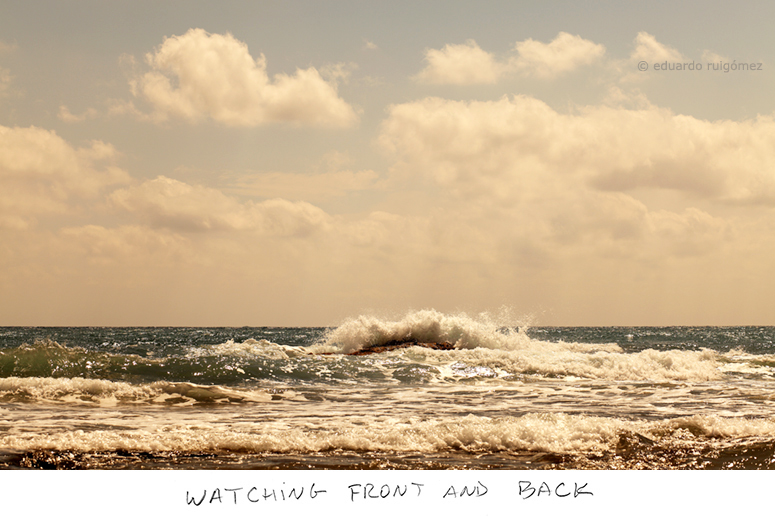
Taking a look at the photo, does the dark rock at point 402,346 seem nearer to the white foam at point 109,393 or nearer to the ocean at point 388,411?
the ocean at point 388,411

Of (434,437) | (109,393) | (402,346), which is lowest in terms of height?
(109,393)

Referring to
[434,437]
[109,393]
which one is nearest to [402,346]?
[109,393]

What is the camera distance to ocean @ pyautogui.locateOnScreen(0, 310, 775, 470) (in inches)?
241

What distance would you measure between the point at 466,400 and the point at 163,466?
6.74 m

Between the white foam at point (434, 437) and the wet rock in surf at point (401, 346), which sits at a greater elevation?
the white foam at point (434, 437)

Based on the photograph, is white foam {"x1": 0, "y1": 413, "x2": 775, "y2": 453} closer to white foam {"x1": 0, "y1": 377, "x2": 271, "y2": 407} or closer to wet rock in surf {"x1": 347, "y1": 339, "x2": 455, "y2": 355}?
white foam {"x1": 0, "y1": 377, "x2": 271, "y2": 407}

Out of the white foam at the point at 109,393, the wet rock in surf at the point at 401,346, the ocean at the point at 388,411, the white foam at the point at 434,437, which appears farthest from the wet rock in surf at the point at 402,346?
the white foam at the point at 434,437

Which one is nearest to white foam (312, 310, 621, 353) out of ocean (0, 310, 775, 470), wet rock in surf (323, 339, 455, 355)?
wet rock in surf (323, 339, 455, 355)

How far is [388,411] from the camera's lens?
31.7ft

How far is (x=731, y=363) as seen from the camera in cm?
2003

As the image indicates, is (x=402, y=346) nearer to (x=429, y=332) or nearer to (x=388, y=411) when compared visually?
(x=429, y=332)

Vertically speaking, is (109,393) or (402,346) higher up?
(402,346)

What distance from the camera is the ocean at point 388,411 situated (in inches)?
241

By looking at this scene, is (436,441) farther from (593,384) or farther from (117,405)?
(593,384)
